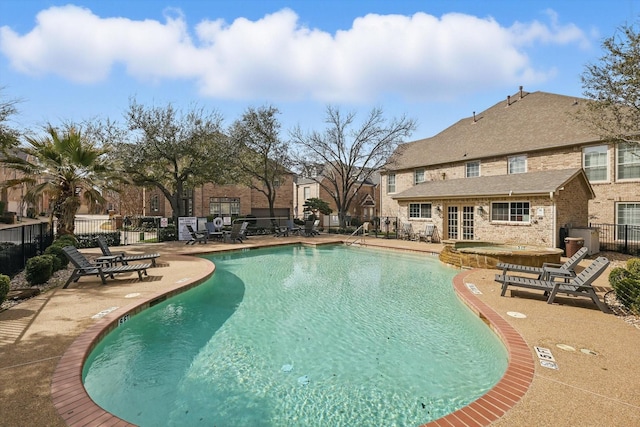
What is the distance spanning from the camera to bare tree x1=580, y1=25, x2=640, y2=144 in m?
10.2

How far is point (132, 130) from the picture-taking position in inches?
726

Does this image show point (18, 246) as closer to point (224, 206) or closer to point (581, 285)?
point (581, 285)

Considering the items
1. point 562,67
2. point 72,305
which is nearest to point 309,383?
point 72,305

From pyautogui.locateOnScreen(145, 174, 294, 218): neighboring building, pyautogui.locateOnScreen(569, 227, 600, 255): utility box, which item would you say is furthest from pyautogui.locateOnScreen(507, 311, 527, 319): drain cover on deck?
pyautogui.locateOnScreen(145, 174, 294, 218): neighboring building

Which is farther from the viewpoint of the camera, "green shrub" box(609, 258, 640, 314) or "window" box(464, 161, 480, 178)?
"window" box(464, 161, 480, 178)

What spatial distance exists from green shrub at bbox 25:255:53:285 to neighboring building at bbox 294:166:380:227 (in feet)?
95.4

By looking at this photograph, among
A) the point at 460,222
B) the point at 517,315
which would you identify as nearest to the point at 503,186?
the point at 460,222

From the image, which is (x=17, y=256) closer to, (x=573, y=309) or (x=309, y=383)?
(x=309, y=383)

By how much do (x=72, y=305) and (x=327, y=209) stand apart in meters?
24.9

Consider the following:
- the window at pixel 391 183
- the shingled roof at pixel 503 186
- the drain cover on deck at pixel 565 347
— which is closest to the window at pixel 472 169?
the shingled roof at pixel 503 186

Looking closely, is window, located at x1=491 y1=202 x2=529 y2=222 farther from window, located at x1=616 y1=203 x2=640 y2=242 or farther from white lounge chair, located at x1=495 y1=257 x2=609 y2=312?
white lounge chair, located at x1=495 y1=257 x2=609 y2=312

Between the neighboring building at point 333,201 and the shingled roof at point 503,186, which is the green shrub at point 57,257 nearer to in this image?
the shingled roof at point 503,186

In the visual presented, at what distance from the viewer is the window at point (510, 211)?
15.0m

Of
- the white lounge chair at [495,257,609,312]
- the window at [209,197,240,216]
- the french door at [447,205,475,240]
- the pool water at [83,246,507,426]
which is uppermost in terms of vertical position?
the window at [209,197,240,216]
